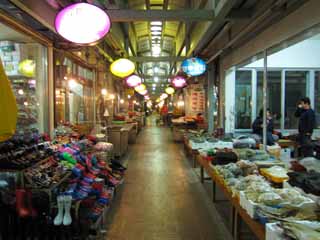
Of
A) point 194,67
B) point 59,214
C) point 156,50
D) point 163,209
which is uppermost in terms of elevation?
point 156,50

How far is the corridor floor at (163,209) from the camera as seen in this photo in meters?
3.75

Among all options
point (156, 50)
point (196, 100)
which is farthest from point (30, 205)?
point (156, 50)

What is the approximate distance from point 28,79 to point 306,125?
600 cm

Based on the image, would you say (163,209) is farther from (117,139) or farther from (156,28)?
(156,28)

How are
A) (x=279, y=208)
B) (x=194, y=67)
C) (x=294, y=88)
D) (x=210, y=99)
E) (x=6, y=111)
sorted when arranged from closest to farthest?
(x=6, y=111)
(x=279, y=208)
(x=194, y=67)
(x=294, y=88)
(x=210, y=99)

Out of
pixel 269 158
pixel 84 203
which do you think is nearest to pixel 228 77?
pixel 269 158

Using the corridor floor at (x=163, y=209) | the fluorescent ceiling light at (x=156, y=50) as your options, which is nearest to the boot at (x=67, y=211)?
the corridor floor at (x=163, y=209)

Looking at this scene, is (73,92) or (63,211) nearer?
(63,211)

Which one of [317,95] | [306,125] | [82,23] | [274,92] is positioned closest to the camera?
[82,23]

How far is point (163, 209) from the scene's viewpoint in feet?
15.0

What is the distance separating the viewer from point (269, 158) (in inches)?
181

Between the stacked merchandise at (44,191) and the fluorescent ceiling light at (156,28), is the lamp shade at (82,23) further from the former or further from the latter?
the fluorescent ceiling light at (156,28)

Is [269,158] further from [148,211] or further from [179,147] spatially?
[179,147]

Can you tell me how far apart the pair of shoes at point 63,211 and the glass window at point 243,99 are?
6879mm
